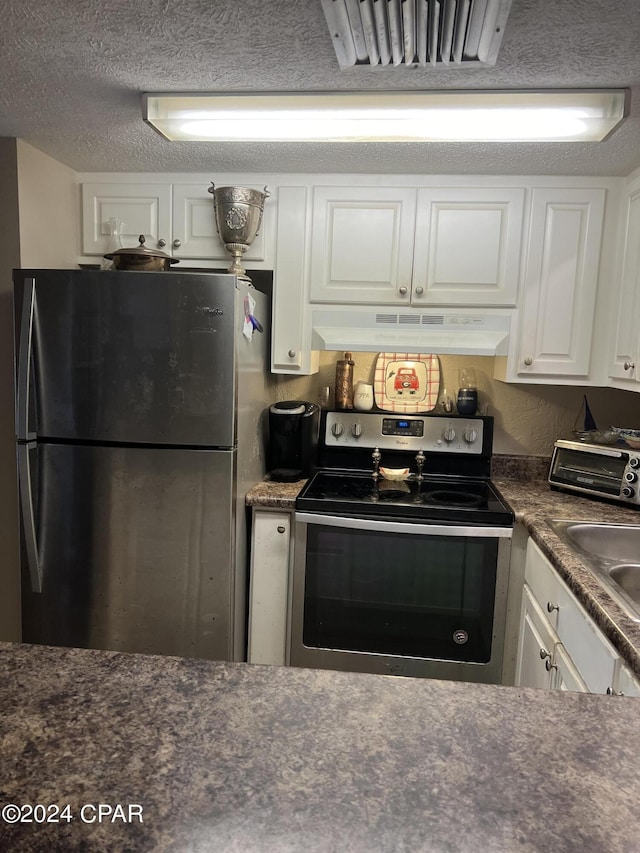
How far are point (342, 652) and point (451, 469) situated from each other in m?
0.94

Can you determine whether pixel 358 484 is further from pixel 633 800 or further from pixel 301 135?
pixel 633 800

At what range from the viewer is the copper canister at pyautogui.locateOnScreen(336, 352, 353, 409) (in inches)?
105

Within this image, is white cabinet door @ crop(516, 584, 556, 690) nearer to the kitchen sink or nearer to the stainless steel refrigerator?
the kitchen sink

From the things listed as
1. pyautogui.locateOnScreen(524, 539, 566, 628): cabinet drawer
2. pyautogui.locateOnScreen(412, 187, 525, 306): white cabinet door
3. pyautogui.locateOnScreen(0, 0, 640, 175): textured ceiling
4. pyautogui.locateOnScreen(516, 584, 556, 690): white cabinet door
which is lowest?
pyautogui.locateOnScreen(516, 584, 556, 690): white cabinet door

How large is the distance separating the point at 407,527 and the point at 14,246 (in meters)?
1.79

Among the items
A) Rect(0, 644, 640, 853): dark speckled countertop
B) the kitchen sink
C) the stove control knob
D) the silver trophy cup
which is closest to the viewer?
Rect(0, 644, 640, 853): dark speckled countertop

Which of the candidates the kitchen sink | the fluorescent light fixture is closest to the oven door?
the kitchen sink

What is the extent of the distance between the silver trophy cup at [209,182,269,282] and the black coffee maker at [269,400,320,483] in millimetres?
571

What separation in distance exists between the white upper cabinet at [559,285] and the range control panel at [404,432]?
0.36m

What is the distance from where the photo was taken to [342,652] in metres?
2.18

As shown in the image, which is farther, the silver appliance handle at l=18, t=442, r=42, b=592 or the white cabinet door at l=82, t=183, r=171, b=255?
the white cabinet door at l=82, t=183, r=171, b=255

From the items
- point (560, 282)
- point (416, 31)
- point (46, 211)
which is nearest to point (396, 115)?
point (416, 31)

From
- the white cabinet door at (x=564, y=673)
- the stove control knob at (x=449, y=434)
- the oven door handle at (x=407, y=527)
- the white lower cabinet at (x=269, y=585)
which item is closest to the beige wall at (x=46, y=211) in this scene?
the white lower cabinet at (x=269, y=585)

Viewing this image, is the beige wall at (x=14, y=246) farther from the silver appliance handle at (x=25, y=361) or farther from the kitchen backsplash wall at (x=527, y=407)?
the kitchen backsplash wall at (x=527, y=407)
